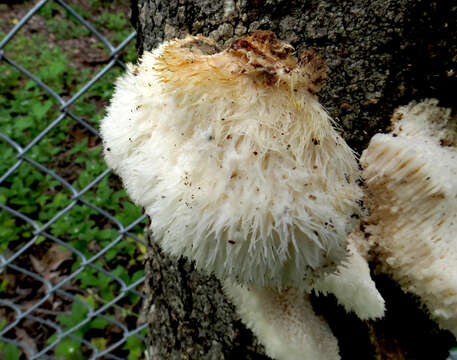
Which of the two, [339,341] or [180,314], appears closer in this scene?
[339,341]

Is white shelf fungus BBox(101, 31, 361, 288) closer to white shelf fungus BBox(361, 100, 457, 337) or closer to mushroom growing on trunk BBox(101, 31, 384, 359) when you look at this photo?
mushroom growing on trunk BBox(101, 31, 384, 359)

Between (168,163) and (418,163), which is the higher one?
(168,163)

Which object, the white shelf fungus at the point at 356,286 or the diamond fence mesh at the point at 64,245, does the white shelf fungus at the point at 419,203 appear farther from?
the diamond fence mesh at the point at 64,245

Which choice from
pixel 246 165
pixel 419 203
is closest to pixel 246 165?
pixel 246 165

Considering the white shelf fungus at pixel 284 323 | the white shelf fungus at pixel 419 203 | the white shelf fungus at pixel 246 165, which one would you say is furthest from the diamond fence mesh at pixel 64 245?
the white shelf fungus at pixel 419 203

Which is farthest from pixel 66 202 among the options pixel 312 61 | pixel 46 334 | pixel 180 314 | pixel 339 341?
pixel 312 61

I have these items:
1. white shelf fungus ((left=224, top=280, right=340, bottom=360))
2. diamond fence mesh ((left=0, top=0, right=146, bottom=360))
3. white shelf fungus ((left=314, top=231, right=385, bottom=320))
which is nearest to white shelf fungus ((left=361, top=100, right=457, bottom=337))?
white shelf fungus ((left=314, top=231, right=385, bottom=320))

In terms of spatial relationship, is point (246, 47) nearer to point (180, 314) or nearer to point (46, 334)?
point (180, 314)
